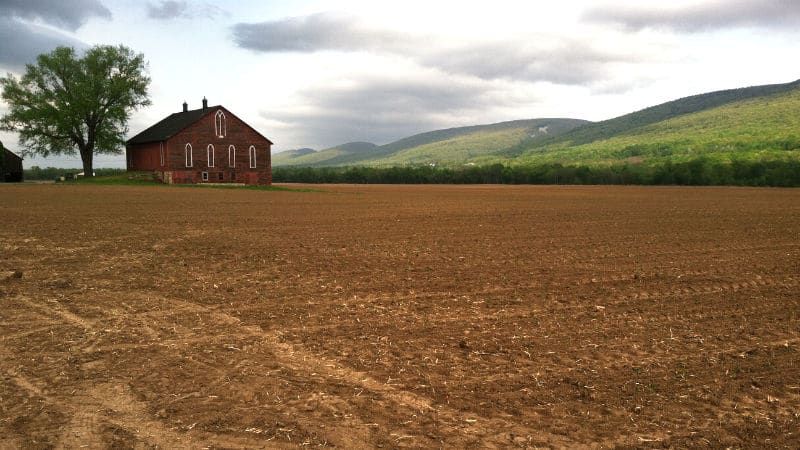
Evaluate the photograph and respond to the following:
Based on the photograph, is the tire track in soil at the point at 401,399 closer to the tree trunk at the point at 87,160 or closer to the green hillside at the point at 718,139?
the tree trunk at the point at 87,160

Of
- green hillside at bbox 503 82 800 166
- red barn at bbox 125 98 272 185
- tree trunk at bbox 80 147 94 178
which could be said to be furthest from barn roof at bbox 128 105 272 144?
green hillside at bbox 503 82 800 166

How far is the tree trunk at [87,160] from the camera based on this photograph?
75812 millimetres

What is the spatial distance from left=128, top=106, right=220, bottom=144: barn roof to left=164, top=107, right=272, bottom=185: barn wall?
1133 mm

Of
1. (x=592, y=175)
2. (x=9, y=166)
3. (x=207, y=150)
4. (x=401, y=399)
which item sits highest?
(x=207, y=150)

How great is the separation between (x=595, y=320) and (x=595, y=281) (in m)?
3.47

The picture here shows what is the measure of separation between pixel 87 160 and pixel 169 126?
1153 cm

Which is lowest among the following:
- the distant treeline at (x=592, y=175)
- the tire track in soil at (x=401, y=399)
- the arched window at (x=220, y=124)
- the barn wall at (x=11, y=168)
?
the tire track in soil at (x=401, y=399)

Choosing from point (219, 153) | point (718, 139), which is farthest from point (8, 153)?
point (718, 139)

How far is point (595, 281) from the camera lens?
44.8ft

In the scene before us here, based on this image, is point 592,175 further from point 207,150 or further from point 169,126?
point 169,126

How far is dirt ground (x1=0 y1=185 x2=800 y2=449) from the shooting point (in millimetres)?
6273

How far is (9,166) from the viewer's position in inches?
3120

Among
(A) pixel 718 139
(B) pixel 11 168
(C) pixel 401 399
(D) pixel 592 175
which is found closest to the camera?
(C) pixel 401 399

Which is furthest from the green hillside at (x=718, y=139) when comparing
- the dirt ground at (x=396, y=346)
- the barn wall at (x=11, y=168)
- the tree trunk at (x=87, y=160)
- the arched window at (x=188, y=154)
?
the dirt ground at (x=396, y=346)
